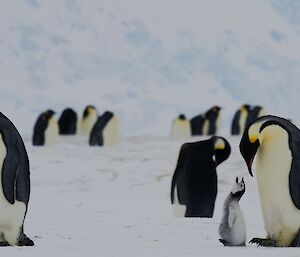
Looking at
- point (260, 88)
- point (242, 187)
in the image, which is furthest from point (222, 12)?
point (242, 187)

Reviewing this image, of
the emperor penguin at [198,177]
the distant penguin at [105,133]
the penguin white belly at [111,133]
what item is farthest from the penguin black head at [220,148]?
the penguin white belly at [111,133]

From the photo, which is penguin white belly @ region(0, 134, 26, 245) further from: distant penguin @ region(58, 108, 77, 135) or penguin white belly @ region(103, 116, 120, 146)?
distant penguin @ region(58, 108, 77, 135)

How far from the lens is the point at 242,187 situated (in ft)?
16.0

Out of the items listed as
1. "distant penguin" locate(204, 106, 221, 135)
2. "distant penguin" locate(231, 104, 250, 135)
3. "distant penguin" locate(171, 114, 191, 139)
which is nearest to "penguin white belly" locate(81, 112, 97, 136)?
"distant penguin" locate(171, 114, 191, 139)

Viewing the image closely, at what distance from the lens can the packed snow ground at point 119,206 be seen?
441 centimetres

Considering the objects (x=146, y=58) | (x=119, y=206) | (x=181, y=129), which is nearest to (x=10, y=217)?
(x=119, y=206)

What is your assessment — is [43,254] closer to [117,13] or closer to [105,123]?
[105,123]

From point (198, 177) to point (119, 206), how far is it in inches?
70.9

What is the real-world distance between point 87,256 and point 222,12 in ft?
201

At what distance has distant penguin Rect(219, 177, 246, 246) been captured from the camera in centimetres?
474

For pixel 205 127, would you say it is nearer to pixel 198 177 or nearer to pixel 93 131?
pixel 93 131

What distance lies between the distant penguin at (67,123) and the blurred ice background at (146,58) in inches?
672

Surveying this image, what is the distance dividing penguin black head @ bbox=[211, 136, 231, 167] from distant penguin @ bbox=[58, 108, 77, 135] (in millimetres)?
14397

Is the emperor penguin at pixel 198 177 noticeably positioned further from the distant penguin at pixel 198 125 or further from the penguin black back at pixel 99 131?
the distant penguin at pixel 198 125
